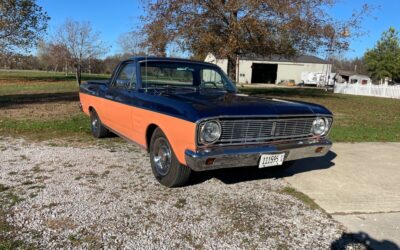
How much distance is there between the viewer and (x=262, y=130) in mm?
4234

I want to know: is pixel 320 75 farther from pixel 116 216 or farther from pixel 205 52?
pixel 116 216

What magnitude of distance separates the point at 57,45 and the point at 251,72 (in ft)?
102

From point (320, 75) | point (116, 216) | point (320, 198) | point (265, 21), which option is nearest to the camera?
point (116, 216)

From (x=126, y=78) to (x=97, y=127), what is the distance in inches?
73.9

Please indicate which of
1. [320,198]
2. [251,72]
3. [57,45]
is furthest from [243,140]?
[251,72]

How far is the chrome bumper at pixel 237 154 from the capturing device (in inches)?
150

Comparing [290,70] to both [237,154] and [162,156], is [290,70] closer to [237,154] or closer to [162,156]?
[162,156]

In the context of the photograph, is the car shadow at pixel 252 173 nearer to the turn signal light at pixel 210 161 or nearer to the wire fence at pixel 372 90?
the turn signal light at pixel 210 161

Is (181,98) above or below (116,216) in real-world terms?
above

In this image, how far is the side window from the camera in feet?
17.9

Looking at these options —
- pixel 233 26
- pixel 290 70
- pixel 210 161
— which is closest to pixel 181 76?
pixel 210 161

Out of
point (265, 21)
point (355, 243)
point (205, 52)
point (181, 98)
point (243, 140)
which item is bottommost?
point (355, 243)

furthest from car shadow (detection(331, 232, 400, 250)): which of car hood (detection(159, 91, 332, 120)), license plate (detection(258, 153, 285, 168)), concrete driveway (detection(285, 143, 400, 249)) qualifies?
car hood (detection(159, 91, 332, 120))

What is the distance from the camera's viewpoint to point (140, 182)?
473 cm
